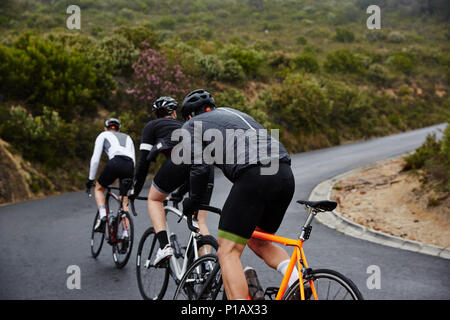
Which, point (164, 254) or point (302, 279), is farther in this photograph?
point (164, 254)

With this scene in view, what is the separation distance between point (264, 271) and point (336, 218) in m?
3.61

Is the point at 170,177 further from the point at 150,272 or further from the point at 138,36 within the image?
the point at 138,36

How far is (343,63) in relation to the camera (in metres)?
40.8

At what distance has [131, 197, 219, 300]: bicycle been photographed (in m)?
4.53

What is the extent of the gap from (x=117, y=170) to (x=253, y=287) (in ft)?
11.7

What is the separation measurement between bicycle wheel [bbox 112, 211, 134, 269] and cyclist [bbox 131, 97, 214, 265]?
3.35 feet

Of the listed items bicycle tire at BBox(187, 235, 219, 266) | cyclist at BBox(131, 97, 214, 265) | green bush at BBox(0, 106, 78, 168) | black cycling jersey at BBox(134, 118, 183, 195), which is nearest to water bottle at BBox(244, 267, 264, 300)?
bicycle tire at BBox(187, 235, 219, 266)

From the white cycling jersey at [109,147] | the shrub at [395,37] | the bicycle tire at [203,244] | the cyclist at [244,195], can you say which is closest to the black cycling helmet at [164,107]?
the white cycling jersey at [109,147]

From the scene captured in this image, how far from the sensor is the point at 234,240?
3.46 meters

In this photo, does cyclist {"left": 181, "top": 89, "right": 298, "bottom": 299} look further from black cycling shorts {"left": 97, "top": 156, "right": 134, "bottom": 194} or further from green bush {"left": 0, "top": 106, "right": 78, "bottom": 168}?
green bush {"left": 0, "top": 106, "right": 78, "bottom": 168}

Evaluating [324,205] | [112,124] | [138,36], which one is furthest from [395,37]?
[324,205]

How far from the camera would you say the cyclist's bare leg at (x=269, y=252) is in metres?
3.75

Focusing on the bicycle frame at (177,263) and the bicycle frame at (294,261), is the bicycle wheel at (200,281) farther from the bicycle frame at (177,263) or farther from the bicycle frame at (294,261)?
the bicycle frame at (294,261)

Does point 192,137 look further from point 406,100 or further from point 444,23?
point 444,23
